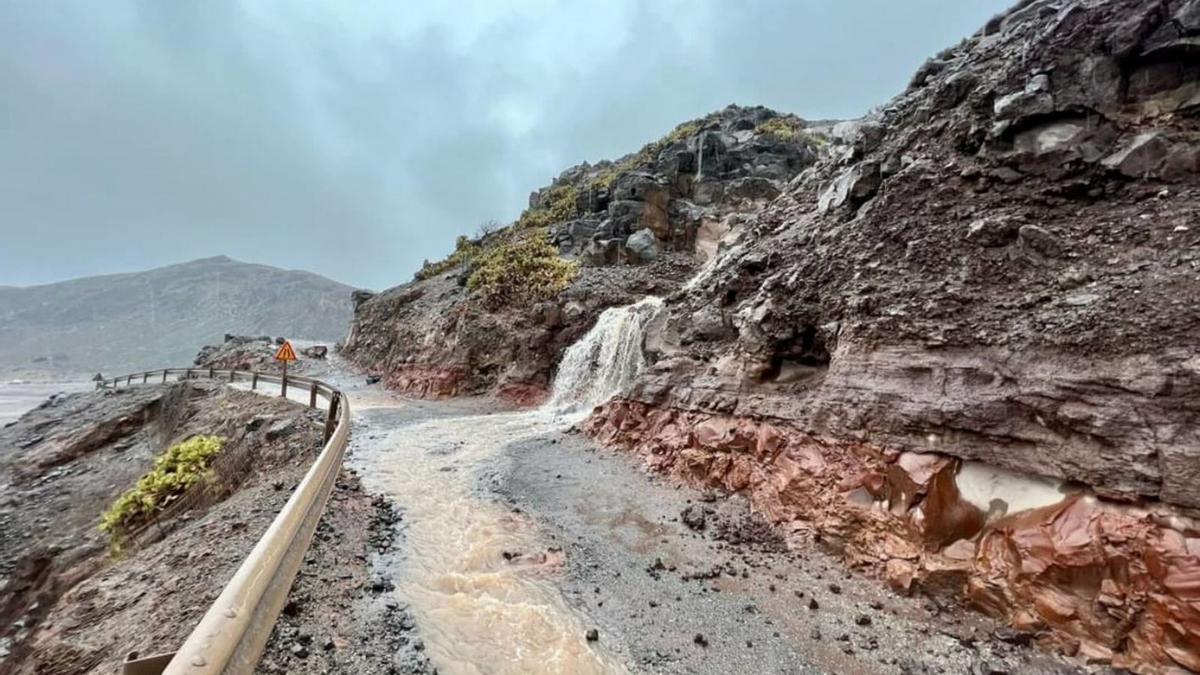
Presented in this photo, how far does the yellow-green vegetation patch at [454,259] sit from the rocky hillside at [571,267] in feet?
1.60

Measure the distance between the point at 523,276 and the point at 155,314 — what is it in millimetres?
165074

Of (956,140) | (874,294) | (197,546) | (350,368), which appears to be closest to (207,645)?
(197,546)

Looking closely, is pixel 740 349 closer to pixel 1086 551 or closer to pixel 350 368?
pixel 1086 551

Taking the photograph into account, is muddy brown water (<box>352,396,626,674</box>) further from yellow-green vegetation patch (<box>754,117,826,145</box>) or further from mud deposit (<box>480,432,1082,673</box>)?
yellow-green vegetation patch (<box>754,117,826,145</box>)

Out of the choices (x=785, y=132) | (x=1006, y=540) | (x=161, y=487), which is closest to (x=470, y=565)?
(x=1006, y=540)

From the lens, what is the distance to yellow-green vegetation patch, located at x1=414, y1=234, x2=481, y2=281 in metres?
39.2

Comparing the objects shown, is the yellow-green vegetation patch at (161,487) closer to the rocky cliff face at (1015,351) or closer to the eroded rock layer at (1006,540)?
the rocky cliff face at (1015,351)

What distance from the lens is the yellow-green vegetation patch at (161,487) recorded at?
11086 mm

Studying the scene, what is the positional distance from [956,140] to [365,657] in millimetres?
11029

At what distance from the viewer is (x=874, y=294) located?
7.79 m

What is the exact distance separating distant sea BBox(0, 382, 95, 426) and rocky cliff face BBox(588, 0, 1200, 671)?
187 ft

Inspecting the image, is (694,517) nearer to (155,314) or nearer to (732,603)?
(732,603)

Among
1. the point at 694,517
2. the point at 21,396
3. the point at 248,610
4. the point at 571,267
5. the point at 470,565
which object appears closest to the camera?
the point at 248,610

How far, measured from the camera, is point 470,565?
6.60 meters
